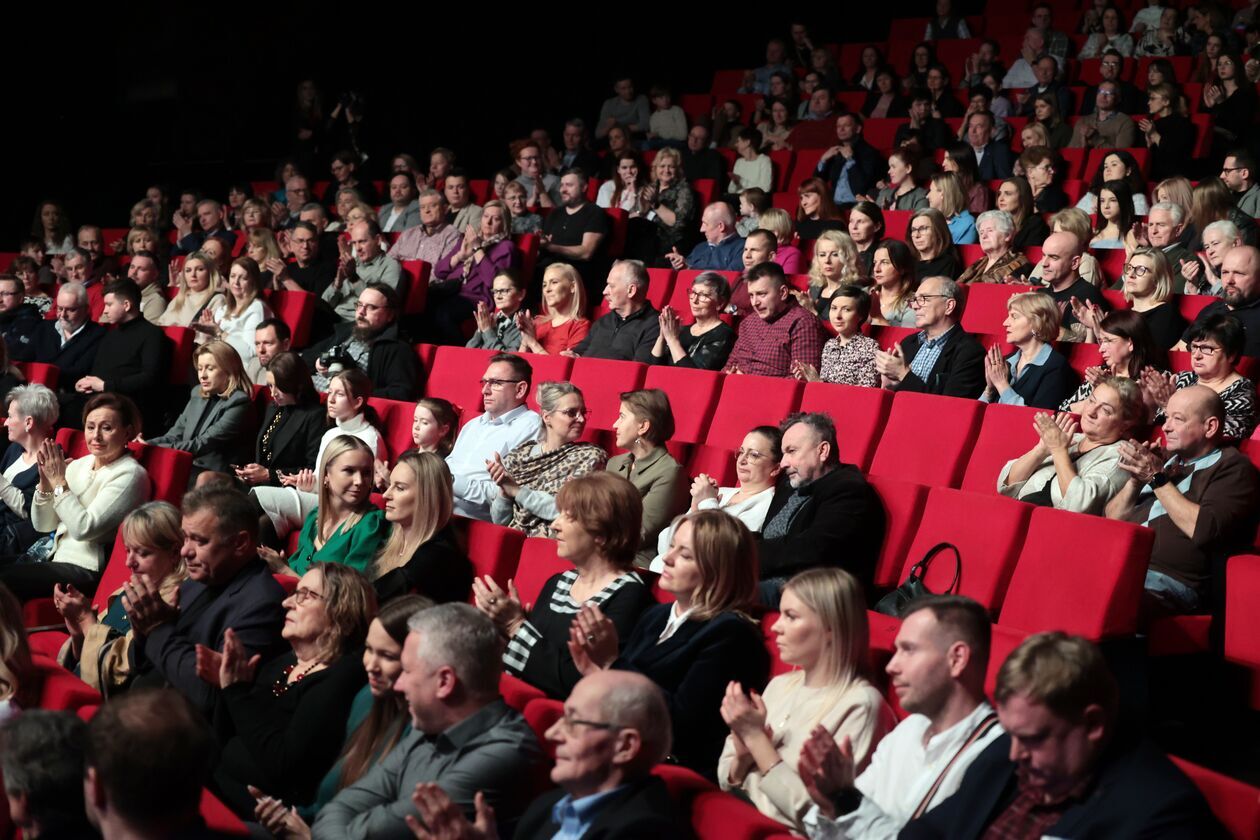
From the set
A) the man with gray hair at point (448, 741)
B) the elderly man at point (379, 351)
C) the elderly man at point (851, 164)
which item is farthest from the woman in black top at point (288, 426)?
the elderly man at point (851, 164)

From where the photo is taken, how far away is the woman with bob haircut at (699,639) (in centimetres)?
195

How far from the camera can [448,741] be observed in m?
1.70

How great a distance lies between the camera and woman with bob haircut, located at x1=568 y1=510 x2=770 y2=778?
195 centimetres

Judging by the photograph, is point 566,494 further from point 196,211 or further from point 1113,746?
point 196,211

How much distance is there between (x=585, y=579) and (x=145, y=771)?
1.03 metres

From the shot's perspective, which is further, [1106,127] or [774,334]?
[1106,127]

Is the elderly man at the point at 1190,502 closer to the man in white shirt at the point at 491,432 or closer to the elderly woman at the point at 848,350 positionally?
the elderly woman at the point at 848,350

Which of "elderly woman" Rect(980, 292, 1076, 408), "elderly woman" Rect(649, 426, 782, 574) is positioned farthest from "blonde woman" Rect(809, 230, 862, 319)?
"elderly woman" Rect(649, 426, 782, 574)

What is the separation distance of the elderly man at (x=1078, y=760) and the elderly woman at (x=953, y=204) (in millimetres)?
3204

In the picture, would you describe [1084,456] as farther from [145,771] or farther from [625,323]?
[145,771]

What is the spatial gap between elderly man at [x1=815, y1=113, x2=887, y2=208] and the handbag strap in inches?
158

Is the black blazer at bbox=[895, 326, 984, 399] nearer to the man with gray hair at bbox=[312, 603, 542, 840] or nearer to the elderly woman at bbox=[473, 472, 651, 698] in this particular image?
the elderly woman at bbox=[473, 472, 651, 698]

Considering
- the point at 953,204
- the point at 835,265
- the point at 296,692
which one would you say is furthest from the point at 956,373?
the point at 296,692

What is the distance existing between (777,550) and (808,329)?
1221 mm
